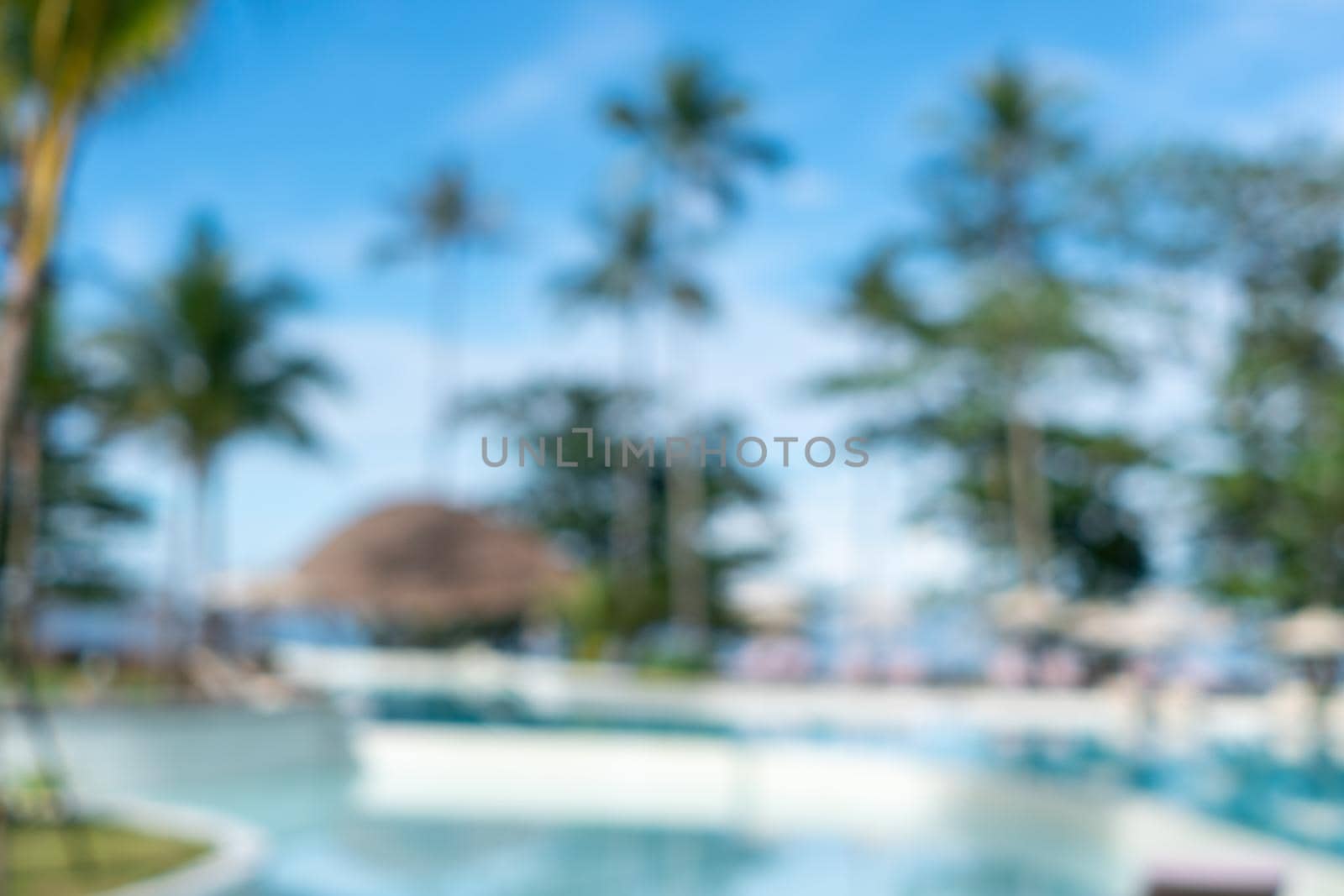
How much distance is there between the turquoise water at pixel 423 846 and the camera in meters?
8.70

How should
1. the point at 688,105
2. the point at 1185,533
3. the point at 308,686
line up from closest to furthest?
the point at 308,686
the point at 1185,533
the point at 688,105

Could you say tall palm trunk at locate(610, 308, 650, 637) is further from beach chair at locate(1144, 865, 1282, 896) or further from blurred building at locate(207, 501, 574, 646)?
beach chair at locate(1144, 865, 1282, 896)

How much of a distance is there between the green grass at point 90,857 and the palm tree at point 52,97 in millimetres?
1794

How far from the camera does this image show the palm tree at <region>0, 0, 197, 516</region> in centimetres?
543

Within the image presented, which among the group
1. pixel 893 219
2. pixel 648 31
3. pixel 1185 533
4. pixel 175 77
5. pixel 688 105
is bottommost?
pixel 1185 533

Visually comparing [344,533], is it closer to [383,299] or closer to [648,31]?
[648,31]

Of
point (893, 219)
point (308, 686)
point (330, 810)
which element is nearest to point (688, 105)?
point (893, 219)

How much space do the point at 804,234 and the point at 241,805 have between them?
25070 millimetres

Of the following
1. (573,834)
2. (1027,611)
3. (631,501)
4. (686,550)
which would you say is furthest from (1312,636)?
(631,501)

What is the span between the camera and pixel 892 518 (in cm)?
2922

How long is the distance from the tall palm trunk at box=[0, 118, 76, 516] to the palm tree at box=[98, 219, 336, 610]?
15109 millimetres

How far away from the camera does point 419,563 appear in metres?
17.9

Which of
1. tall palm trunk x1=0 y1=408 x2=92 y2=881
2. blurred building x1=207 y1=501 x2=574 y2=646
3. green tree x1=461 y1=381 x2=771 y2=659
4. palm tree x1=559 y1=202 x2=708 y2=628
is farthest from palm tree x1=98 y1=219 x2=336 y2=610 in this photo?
palm tree x1=559 y1=202 x2=708 y2=628

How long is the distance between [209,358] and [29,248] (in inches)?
613
